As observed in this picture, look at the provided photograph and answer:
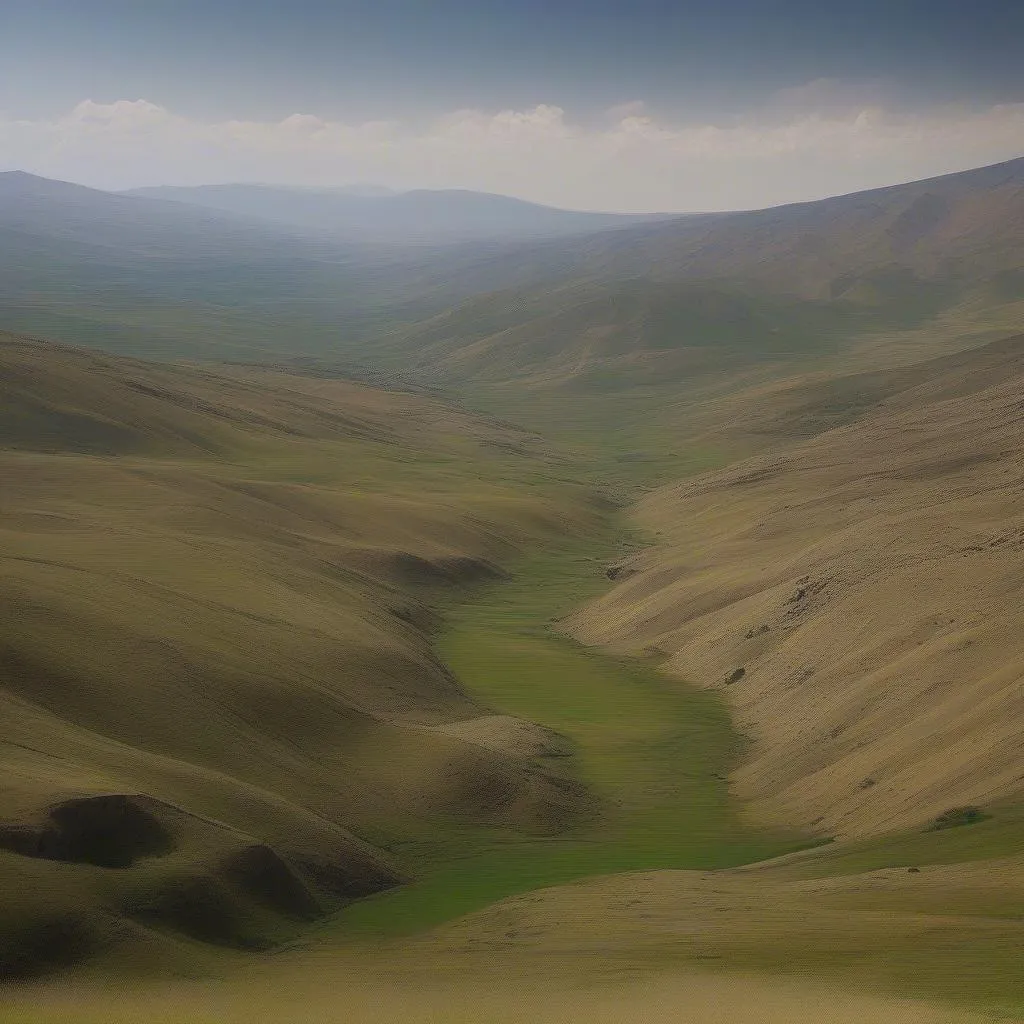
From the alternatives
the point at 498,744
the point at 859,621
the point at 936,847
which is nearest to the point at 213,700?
the point at 498,744

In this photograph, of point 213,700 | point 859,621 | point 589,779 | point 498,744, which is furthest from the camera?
point 859,621

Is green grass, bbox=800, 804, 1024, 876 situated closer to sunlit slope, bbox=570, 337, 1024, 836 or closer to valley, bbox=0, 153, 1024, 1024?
valley, bbox=0, 153, 1024, 1024

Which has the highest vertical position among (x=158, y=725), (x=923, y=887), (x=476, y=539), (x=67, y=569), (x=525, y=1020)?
(x=476, y=539)

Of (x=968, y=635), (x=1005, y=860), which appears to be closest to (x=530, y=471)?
(x=968, y=635)

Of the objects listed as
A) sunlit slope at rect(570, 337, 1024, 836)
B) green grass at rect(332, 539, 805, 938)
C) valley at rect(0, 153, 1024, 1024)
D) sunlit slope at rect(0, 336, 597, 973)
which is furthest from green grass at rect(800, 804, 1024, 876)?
sunlit slope at rect(0, 336, 597, 973)

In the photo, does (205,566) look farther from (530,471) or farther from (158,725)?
(530,471)

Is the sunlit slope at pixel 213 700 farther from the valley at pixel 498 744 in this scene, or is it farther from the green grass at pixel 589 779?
the green grass at pixel 589 779

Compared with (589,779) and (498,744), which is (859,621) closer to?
(589,779)
